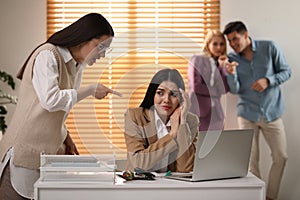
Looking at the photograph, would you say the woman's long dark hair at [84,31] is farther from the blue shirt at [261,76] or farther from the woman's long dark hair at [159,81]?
the blue shirt at [261,76]

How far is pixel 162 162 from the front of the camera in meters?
2.48

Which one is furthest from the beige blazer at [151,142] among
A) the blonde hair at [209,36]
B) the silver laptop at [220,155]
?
the blonde hair at [209,36]

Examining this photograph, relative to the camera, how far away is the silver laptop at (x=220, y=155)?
220 cm

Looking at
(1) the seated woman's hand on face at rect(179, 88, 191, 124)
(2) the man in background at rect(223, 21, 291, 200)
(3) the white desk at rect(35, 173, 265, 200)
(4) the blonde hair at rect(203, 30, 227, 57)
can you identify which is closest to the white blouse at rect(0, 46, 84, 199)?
(3) the white desk at rect(35, 173, 265, 200)

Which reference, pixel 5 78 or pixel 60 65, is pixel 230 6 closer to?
pixel 5 78

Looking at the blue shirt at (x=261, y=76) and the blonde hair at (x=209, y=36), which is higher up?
the blonde hair at (x=209, y=36)

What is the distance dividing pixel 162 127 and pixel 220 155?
0.30m

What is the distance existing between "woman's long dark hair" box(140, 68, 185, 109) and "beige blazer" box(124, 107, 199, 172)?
1.3 inches

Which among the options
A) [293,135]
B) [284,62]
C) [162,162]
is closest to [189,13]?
[284,62]

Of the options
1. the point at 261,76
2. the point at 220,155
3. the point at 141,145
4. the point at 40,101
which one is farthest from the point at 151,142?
the point at 261,76

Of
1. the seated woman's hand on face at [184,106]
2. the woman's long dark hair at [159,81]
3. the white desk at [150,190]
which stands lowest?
the white desk at [150,190]

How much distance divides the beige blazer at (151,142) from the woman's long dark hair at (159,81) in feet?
0.11

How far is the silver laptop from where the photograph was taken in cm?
220

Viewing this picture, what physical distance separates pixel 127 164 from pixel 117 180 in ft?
0.62
